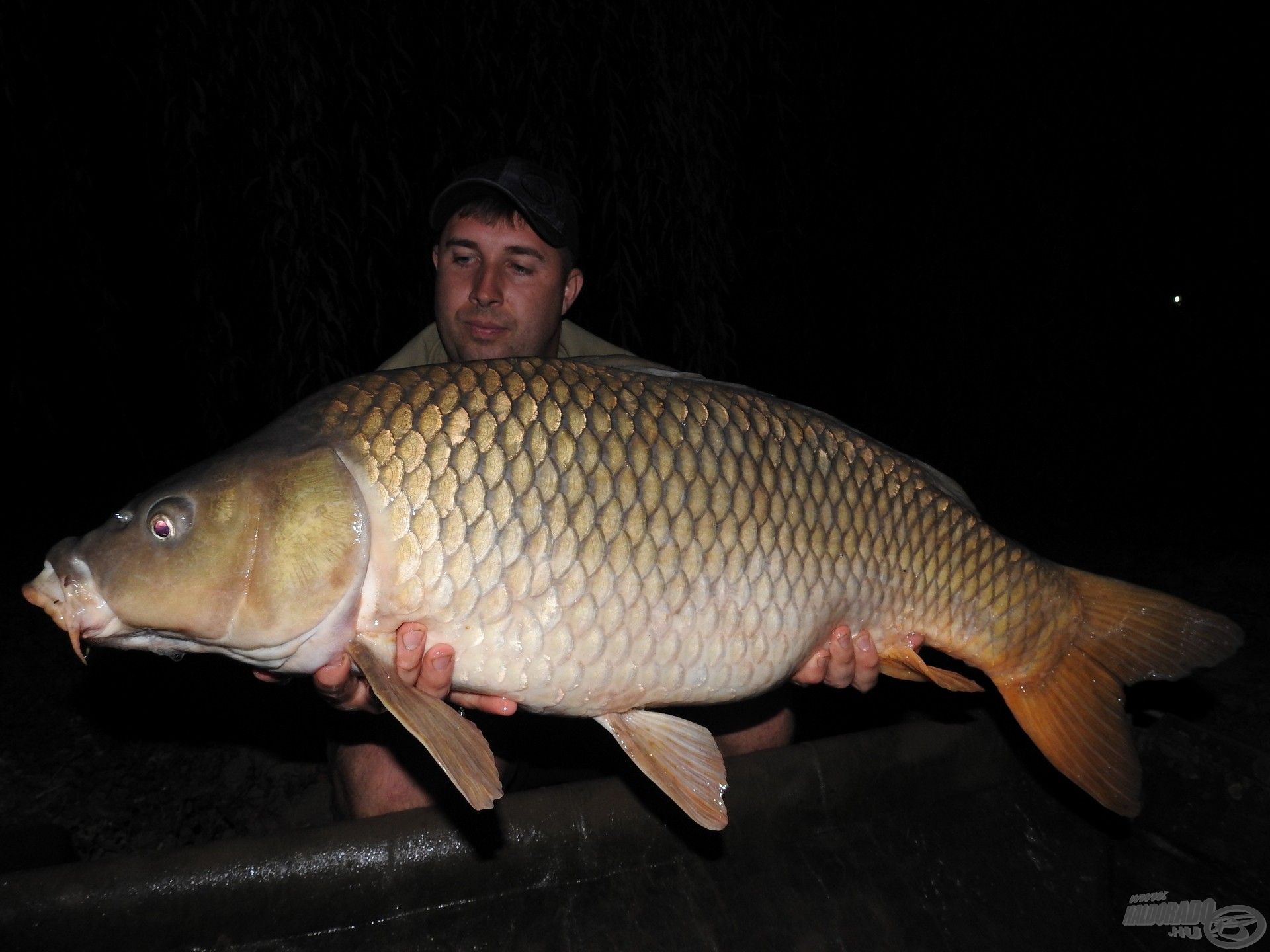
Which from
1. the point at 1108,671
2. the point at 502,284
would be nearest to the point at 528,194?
the point at 502,284

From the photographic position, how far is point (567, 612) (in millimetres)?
990

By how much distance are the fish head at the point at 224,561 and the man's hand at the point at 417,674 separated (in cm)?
8

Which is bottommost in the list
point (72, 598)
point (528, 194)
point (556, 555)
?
point (72, 598)

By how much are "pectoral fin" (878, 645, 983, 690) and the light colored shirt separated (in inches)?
37.8

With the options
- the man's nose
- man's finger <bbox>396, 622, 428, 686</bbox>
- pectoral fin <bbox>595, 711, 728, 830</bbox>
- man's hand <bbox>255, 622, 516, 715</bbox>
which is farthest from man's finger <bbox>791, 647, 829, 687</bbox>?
the man's nose

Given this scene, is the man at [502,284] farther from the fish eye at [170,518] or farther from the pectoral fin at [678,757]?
the fish eye at [170,518]

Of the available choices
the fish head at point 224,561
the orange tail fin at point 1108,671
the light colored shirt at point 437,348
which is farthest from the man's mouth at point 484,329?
the orange tail fin at point 1108,671

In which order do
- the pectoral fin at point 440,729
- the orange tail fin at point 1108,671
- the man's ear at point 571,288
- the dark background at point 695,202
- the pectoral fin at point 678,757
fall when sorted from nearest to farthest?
the pectoral fin at point 440,729 → the pectoral fin at point 678,757 → the orange tail fin at point 1108,671 → the man's ear at point 571,288 → the dark background at point 695,202

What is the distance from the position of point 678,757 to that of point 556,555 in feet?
1.03

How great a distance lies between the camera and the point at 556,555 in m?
0.98

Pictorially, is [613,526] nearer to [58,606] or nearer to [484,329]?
[58,606]

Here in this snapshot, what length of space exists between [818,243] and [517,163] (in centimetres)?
335

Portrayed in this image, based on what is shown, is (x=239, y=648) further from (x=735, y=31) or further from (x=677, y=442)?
(x=735, y=31)

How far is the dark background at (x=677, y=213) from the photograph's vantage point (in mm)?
1999
